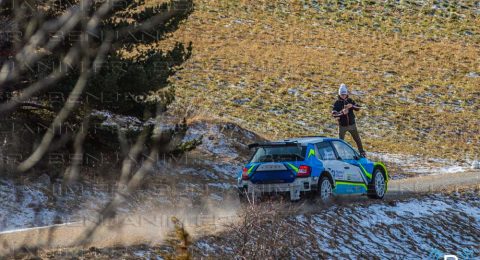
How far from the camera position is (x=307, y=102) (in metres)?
36.4

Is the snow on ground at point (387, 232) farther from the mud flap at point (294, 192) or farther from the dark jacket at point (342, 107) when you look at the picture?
the dark jacket at point (342, 107)

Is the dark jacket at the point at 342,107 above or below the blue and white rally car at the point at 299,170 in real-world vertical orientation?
above

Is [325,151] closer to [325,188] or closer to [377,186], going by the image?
[325,188]

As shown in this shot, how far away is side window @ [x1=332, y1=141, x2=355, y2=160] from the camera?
1664 cm

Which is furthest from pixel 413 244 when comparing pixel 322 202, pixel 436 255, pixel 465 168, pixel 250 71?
pixel 250 71

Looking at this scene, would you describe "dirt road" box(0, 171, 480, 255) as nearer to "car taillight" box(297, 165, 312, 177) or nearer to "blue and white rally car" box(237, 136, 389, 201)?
"blue and white rally car" box(237, 136, 389, 201)

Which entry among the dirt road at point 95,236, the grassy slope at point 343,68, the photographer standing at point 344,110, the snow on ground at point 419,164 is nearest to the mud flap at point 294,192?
the dirt road at point 95,236

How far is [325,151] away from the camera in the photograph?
52.7ft

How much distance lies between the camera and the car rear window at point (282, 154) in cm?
1539

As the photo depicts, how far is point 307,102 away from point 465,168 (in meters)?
10.4

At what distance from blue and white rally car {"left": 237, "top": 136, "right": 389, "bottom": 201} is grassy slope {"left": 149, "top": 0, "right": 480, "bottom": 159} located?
1199cm

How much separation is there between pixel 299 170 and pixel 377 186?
294 centimetres

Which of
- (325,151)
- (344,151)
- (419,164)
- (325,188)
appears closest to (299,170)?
(325,188)

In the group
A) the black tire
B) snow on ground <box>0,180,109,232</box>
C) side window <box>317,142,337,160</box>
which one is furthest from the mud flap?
snow on ground <box>0,180,109,232</box>
